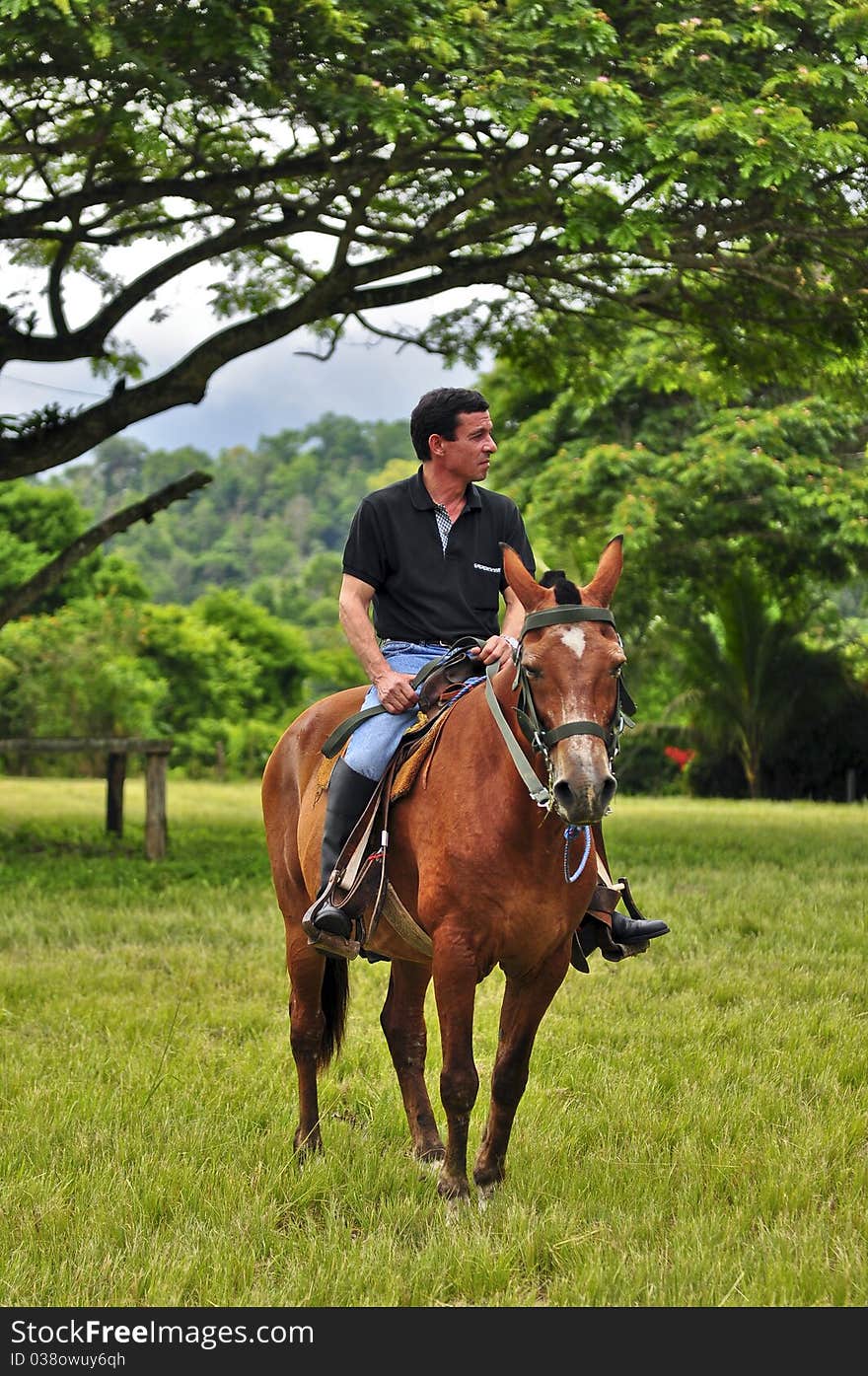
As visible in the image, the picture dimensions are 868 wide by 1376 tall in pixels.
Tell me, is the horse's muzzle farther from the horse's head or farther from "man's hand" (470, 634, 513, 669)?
"man's hand" (470, 634, 513, 669)

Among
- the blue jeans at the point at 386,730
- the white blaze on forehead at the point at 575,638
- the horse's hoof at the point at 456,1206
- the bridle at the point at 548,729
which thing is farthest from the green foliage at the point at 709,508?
the horse's hoof at the point at 456,1206

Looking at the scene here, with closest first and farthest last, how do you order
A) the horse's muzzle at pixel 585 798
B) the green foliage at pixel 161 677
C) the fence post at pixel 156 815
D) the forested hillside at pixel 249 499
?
the horse's muzzle at pixel 585 798, the fence post at pixel 156 815, the green foliage at pixel 161 677, the forested hillside at pixel 249 499

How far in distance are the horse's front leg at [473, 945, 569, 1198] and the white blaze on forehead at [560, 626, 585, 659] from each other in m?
1.17

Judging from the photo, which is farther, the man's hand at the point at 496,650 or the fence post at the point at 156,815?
the fence post at the point at 156,815

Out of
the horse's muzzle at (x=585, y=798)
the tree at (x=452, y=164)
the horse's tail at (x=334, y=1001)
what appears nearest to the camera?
the horse's muzzle at (x=585, y=798)

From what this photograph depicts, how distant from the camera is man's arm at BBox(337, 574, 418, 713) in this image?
476cm

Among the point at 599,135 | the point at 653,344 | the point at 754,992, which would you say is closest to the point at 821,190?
the point at 599,135

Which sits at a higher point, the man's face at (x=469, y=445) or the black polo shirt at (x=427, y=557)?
the man's face at (x=469, y=445)

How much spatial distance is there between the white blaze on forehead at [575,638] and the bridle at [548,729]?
0.03 meters

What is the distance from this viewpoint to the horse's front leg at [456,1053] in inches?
170

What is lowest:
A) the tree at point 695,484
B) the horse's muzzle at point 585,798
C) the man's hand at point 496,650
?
the horse's muzzle at point 585,798

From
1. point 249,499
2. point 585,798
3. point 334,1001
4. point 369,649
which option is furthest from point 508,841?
point 249,499

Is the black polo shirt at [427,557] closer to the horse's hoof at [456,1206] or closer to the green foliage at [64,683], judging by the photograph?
the horse's hoof at [456,1206]
